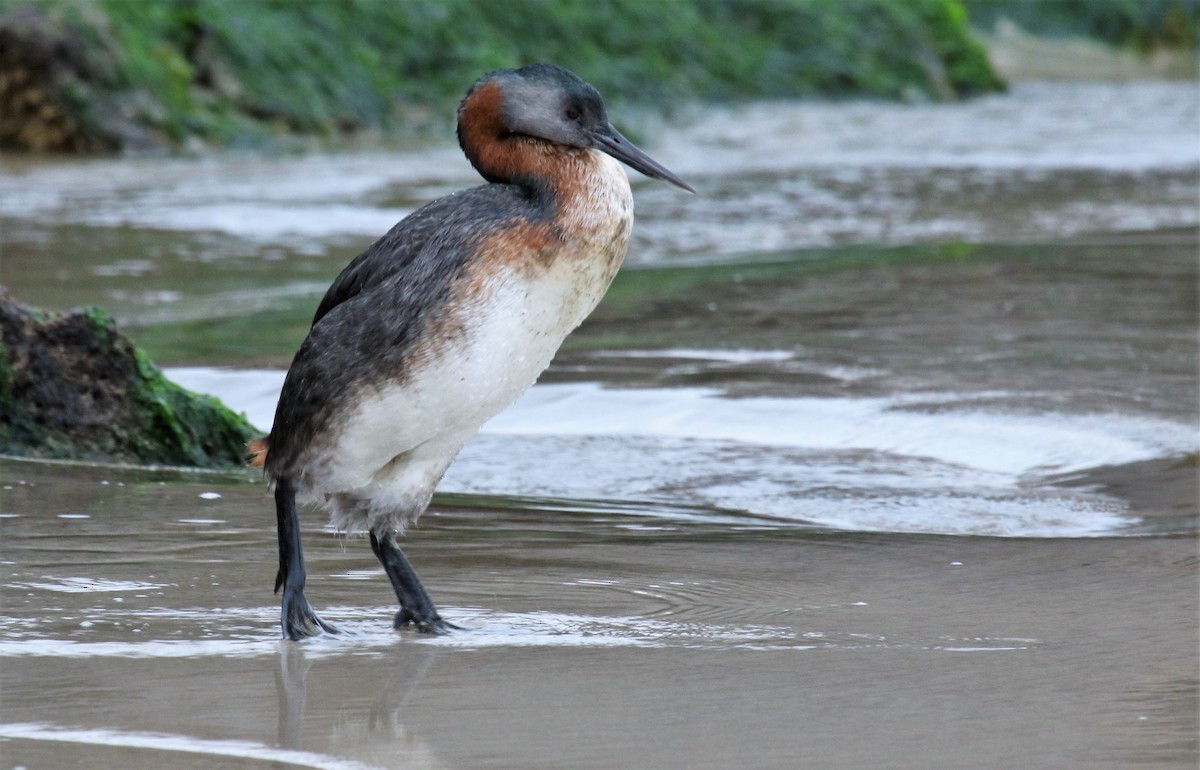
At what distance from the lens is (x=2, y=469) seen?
19.5ft

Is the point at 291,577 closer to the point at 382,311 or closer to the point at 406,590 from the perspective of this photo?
the point at 406,590

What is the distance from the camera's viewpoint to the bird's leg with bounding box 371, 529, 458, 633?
4.45 m

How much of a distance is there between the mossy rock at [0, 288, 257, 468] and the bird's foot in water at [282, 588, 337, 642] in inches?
83.7

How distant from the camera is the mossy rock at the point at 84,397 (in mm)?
6266

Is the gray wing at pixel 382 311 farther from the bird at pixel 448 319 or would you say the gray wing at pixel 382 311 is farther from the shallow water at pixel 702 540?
the shallow water at pixel 702 540

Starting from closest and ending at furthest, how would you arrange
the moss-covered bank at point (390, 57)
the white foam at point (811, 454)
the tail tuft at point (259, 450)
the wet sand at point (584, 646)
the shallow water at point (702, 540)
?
the wet sand at point (584, 646) → the shallow water at point (702, 540) → the tail tuft at point (259, 450) → the white foam at point (811, 454) → the moss-covered bank at point (390, 57)

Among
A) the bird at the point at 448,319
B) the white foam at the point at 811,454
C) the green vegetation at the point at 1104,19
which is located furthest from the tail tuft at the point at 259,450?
the green vegetation at the point at 1104,19

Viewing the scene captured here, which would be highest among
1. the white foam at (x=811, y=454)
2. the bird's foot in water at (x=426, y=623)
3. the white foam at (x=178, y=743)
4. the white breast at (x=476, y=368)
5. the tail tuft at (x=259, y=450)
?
the white breast at (x=476, y=368)

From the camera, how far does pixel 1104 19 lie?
97.4 ft

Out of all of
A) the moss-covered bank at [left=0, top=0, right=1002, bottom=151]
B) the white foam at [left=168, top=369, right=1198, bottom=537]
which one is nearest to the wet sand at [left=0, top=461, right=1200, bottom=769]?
the white foam at [left=168, top=369, right=1198, bottom=537]

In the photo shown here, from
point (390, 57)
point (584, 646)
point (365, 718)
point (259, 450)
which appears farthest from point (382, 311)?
point (390, 57)

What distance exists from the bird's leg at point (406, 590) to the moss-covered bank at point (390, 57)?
499 inches

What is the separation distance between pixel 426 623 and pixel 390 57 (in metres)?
16.5

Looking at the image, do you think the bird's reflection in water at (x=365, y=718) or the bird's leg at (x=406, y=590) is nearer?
the bird's reflection in water at (x=365, y=718)
